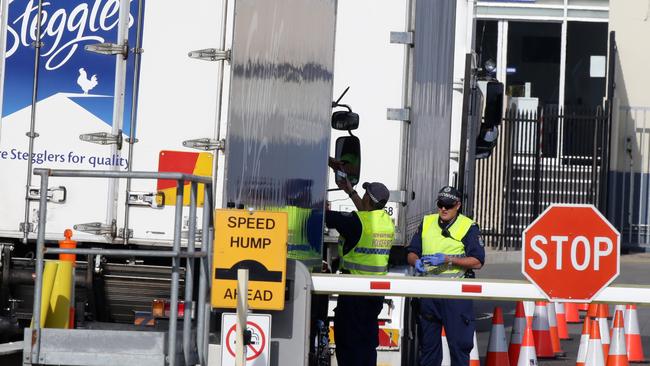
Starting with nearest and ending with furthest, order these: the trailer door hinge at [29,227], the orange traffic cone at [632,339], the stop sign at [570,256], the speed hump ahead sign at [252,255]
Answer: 1. the speed hump ahead sign at [252,255]
2. the stop sign at [570,256]
3. the trailer door hinge at [29,227]
4. the orange traffic cone at [632,339]

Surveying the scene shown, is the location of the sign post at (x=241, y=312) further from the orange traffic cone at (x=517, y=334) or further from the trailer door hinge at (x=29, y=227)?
the orange traffic cone at (x=517, y=334)

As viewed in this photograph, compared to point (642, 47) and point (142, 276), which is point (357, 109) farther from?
point (642, 47)

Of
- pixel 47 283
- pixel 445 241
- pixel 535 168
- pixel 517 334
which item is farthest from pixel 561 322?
pixel 535 168

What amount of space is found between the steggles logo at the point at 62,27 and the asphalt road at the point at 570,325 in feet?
20.8

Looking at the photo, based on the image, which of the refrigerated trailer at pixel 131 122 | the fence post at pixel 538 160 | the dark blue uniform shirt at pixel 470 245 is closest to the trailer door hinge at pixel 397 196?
the dark blue uniform shirt at pixel 470 245

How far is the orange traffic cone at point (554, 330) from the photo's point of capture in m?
14.5

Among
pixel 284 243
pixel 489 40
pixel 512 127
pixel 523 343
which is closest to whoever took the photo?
pixel 284 243

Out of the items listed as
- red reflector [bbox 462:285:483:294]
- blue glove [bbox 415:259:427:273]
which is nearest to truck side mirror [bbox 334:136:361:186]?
blue glove [bbox 415:259:427:273]

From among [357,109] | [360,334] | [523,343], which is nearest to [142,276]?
[360,334]

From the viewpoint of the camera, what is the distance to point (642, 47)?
86.8 feet

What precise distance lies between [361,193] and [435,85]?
175 centimetres

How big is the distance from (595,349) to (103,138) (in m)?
4.99

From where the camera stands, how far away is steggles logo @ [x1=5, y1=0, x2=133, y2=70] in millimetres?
9211

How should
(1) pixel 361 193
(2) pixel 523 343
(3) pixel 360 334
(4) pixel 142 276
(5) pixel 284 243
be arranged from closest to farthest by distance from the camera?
(5) pixel 284 243
(4) pixel 142 276
(3) pixel 360 334
(1) pixel 361 193
(2) pixel 523 343
